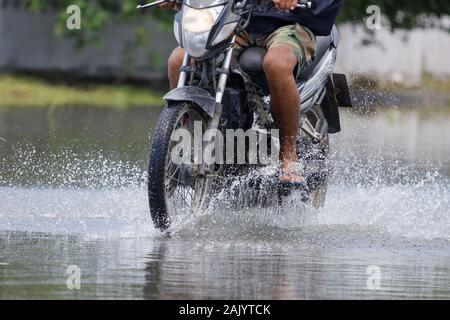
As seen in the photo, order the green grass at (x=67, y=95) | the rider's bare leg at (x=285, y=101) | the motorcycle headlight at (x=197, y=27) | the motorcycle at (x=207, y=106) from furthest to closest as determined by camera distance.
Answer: the green grass at (x=67, y=95)
the rider's bare leg at (x=285, y=101)
the motorcycle headlight at (x=197, y=27)
the motorcycle at (x=207, y=106)

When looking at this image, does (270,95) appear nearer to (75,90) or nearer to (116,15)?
(75,90)

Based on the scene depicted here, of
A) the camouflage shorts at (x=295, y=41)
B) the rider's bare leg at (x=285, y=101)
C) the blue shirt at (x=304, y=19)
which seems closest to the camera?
the rider's bare leg at (x=285, y=101)

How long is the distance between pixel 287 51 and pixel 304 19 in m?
0.36

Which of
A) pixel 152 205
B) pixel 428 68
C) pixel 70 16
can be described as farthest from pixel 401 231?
pixel 428 68

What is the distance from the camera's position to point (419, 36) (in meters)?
25.8

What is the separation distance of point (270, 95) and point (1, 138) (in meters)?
5.45

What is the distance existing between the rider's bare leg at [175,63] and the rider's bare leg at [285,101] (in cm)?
48

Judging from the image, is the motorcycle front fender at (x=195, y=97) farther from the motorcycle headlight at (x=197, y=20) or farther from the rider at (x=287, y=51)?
the rider at (x=287, y=51)

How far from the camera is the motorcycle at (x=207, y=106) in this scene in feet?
23.0

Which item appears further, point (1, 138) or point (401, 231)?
point (1, 138)

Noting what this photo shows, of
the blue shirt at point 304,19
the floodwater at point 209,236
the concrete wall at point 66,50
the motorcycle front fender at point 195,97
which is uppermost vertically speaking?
the concrete wall at point 66,50

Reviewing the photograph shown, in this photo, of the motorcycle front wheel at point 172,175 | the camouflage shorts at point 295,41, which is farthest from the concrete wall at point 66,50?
the motorcycle front wheel at point 172,175

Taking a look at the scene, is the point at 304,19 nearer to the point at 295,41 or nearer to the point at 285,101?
the point at 295,41
